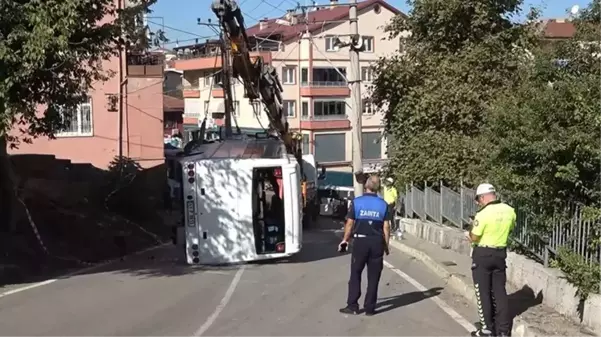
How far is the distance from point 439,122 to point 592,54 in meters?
14.7

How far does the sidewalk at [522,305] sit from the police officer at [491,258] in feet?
1.41

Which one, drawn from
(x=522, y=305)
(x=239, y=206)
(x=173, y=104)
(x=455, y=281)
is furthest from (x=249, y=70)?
(x=173, y=104)

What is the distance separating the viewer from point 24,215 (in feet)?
61.0

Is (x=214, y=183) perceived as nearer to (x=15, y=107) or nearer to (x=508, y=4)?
(x=15, y=107)

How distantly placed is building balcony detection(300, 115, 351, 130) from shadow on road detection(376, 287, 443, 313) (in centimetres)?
5325

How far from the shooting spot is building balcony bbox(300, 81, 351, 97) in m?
65.0

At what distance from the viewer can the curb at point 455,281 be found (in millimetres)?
8617

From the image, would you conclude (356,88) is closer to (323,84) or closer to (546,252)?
(546,252)

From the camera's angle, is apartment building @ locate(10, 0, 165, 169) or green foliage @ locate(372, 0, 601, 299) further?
apartment building @ locate(10, 0, 165, 169)

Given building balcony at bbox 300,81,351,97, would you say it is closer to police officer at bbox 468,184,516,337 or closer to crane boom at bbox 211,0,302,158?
crane boom at bbox 211,0,302,158

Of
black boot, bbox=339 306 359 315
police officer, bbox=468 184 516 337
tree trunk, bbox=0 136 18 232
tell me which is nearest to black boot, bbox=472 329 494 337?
police officer, bbox=468 184 516 337

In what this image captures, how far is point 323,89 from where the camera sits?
65.8 m

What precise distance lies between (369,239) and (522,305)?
6.77ft

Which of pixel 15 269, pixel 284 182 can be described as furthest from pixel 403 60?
pixel 15 269
